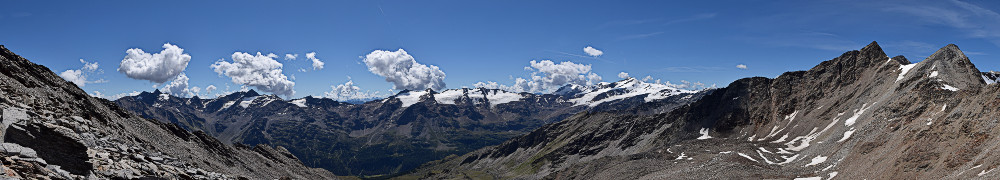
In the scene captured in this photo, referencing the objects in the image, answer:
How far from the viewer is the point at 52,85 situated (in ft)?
278

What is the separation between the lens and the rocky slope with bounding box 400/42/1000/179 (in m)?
80.8

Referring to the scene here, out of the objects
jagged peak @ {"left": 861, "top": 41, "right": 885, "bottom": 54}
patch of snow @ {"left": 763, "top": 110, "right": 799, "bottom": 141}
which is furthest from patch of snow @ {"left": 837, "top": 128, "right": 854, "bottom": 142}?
jagged peak @ {"left": 861, "top": 41, "right": 885, "bottom": 54}

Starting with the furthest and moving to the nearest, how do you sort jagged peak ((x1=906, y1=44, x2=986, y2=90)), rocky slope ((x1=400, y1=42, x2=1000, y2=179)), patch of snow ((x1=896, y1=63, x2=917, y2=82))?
1. patch of snow ((x1=896, y1=63, x2=917, y2=82))
2. jagged peak ((x1=906, y1=44, x2=986, y2=90))
3. rocky slope ((x1=400, y1=42, x2=1000, y2=179))

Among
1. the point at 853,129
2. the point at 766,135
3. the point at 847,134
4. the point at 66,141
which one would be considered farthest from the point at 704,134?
the point at 66,141

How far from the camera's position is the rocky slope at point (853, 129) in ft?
265

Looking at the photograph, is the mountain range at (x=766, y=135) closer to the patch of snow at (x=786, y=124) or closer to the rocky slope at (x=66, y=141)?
the rocky slope at (x=66, y=141)

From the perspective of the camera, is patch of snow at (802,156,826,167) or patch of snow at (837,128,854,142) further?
patch of snow at (837,128,854,142)

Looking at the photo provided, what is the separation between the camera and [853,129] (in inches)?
4847

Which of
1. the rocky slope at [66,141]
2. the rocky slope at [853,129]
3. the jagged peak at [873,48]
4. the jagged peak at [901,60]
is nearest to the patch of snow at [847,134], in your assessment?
the rocky slope at [853,129]

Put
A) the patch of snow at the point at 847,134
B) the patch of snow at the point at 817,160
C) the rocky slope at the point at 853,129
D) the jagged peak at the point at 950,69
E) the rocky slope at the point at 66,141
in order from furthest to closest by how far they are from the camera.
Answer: the jagged peak at the point at 950,69
the patch of snow at the point at 847,134
the patch of snow at the point at 817,160
the rocky slope at the point at 853,129
the rocky slope at the point at 66,141

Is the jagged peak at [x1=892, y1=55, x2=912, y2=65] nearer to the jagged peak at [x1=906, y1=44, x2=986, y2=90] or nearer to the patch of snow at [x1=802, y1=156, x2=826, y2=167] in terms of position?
the jagged peak at [x1=906, y1=44, x2=986, y2=90]

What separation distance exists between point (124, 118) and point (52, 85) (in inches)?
552

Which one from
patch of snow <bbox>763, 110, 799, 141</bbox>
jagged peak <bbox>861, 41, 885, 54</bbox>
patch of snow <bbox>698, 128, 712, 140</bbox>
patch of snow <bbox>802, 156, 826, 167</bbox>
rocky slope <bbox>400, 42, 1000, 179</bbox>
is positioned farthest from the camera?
patch of snow <bbox>698, 128, 712, 140</bbox>

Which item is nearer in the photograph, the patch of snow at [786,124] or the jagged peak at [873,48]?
the patch of snow at [786,124]
